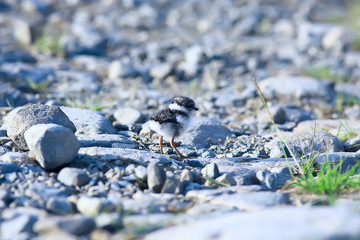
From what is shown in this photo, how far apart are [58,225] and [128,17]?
36.3 ft

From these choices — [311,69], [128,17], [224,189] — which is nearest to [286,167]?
[224,189]

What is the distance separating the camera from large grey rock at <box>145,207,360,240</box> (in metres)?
2.41

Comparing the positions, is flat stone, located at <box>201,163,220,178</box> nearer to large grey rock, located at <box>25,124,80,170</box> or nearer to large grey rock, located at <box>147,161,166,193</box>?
large grey rock, located at <box>147,161,166,193</box>

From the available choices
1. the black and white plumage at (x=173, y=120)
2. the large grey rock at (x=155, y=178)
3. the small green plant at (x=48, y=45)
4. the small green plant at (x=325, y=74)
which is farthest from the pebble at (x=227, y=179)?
the small green plant at (x=48, y=45)

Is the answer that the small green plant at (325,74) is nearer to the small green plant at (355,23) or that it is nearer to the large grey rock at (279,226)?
the small green plant at (355,23)

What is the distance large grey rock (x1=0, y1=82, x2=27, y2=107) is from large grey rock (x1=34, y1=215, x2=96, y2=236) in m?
4.05

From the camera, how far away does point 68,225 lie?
9.14 feet

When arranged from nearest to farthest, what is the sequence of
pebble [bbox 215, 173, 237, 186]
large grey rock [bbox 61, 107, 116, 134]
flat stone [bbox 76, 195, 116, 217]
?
flat stone [bbox 76, 195, 116, 217]
pebble [bbox 215, 173, 237, 186]
large grey rock [bbox 61, 107, 116, 134]

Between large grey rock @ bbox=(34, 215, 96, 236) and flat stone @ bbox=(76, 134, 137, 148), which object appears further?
flat stone @ bbox=(76, 134, 137, 148)

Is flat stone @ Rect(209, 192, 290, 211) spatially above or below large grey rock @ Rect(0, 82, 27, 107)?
below

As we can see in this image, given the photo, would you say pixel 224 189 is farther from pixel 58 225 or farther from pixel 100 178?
pixel 58 225

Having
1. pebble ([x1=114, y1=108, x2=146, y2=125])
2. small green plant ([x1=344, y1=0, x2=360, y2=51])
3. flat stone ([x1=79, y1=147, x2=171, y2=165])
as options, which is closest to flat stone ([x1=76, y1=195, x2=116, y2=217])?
flat stone ([x1=79, y1=147, x2=171, y2=165])

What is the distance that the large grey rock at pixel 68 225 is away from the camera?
2.77 metres

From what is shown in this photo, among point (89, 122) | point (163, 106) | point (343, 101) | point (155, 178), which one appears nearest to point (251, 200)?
point (155, 178)
